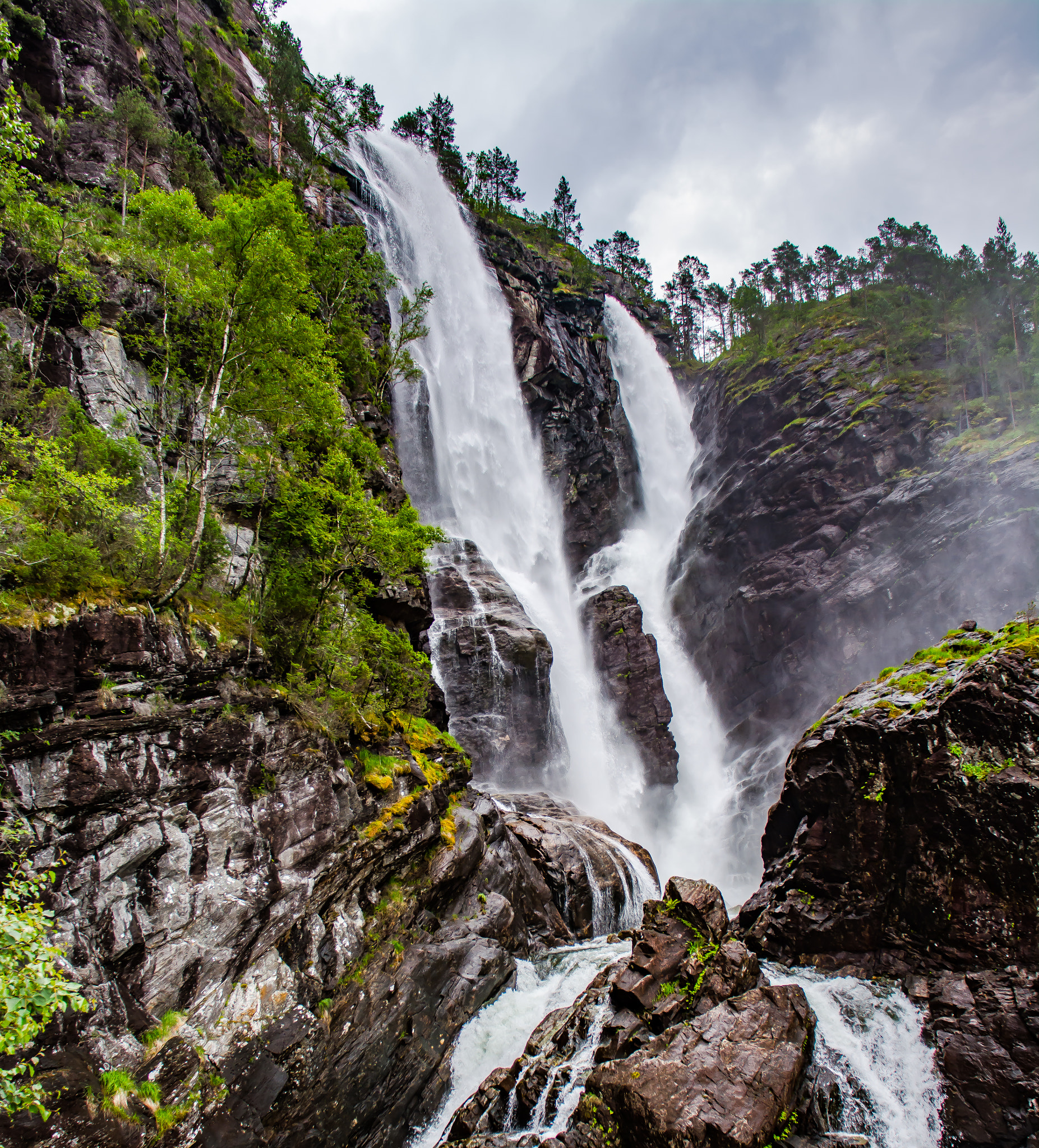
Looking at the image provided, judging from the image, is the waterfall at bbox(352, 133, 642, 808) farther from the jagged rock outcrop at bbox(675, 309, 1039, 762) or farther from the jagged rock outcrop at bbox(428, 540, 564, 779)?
the jagged rock outcrop at bbox(675, 309, 1039, 762)

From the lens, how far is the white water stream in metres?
26.1

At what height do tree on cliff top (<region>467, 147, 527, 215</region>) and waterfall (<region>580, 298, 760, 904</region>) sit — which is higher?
tree on cliff top (<region>467, 147, 527, 215</region>)

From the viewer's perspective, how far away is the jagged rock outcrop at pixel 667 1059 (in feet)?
21.9

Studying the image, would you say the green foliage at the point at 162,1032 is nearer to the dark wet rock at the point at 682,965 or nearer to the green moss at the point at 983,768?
the dark wet rock at the point at 682,965

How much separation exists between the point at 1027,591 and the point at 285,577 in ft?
100

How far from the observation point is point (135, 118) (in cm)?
1667

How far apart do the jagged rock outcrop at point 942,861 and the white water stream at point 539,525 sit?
16.5 feet

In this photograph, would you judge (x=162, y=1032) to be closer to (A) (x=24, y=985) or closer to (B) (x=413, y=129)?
(A) (x=24, y=985)

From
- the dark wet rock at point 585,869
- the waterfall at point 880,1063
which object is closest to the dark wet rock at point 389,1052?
the dark wet rock at point 585,869

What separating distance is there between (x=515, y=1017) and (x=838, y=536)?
30.6m

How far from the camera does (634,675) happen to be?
31812 mm

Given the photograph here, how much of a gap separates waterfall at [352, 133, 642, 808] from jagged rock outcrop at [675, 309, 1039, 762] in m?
8.90

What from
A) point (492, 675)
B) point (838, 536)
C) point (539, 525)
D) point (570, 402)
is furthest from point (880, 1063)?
point (570, 402)

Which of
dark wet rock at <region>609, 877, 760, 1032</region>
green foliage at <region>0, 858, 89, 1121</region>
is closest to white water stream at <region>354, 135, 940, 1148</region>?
dark wet rock at <region>609, 877, 760, 1032</region>
